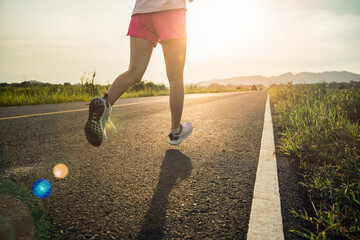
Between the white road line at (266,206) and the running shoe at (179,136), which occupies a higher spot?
the running shoe at (179,136)

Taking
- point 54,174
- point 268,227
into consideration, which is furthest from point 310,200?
point 54,174

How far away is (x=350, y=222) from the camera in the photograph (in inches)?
44.0

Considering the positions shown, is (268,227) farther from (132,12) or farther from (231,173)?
(132,12)

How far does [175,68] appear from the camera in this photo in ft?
7.96

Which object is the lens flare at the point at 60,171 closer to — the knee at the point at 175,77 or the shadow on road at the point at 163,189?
the shadow on road at the point at 163,189

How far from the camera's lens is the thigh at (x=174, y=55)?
91.0 inches

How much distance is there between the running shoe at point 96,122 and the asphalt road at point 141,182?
0.19 metres

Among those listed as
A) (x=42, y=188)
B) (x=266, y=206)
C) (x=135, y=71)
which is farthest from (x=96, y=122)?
(x=266, y=206)

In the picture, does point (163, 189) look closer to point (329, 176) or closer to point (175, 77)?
point (329, 176)

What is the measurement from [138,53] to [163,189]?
4.59 feet

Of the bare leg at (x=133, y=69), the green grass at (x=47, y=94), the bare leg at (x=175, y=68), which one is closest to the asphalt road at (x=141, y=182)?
the bare leg at (x=175, y=68)

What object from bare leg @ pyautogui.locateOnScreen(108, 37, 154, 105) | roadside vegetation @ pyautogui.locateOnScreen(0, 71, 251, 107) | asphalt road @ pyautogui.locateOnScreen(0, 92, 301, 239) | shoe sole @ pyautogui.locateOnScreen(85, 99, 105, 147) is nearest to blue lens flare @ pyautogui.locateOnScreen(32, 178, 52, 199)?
asphalt road @ pyautogui.locateOnScreen(0, 92, 301, 239)

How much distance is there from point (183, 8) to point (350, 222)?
2.10 m

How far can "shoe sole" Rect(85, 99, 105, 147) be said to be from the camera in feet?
6.79
